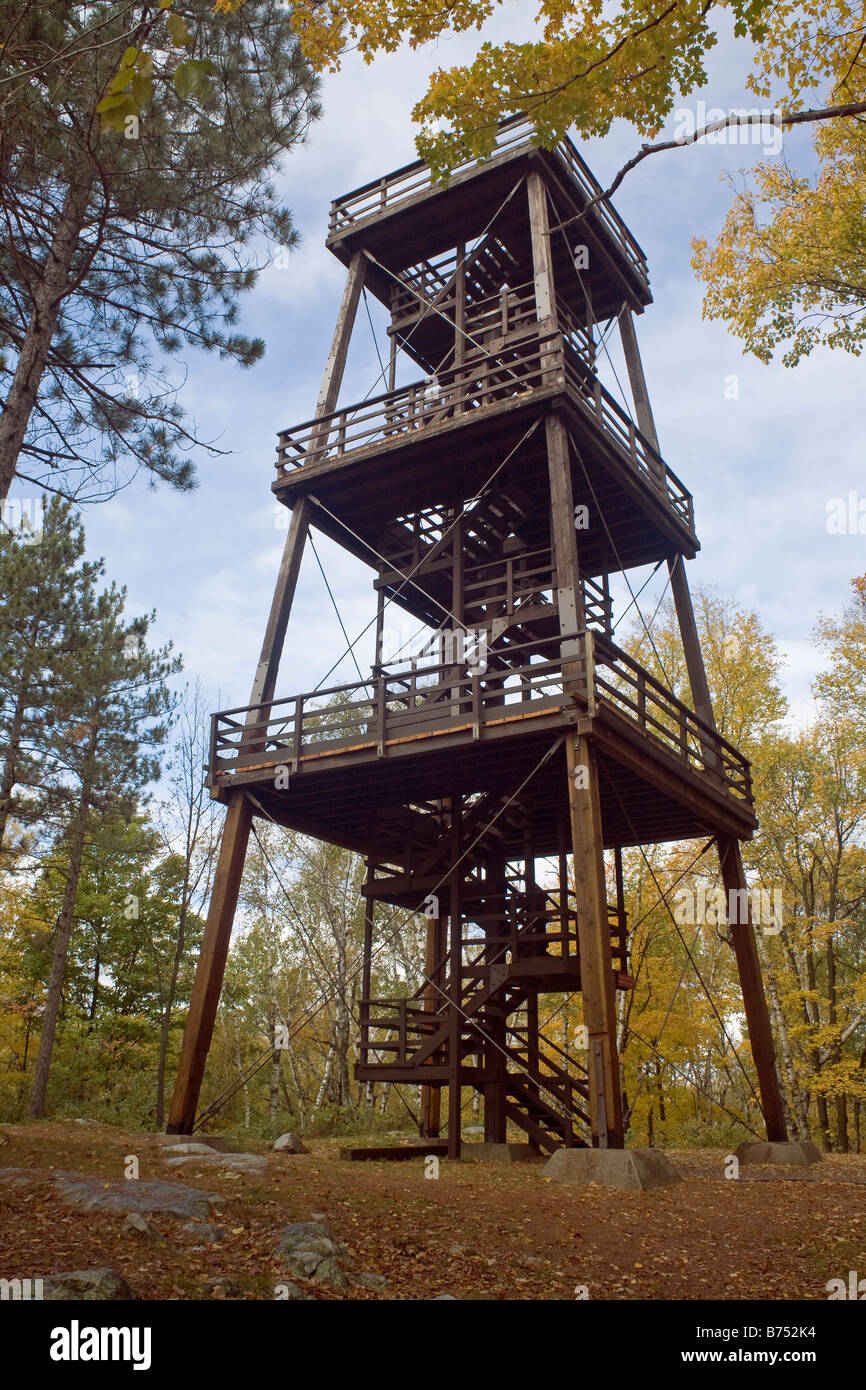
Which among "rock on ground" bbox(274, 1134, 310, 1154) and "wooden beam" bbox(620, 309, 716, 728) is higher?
"wooden beam" bbox(620, 309, 716, 728)

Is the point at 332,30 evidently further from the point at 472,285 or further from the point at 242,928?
the point at 242,928

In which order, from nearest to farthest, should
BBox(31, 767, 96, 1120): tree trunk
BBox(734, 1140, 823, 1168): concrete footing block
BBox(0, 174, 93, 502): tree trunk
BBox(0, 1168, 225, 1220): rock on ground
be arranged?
1. BBox(0, 1168, 225, 1220): rock on ground
2. BBox(0, 174, 93, 502): tree trunk
3. BBox(734, 1140, 823, 1168): concrete footing block
4. BBox(31, 767, 96, 1120): tree trunk

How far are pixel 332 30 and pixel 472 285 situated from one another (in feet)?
41.8

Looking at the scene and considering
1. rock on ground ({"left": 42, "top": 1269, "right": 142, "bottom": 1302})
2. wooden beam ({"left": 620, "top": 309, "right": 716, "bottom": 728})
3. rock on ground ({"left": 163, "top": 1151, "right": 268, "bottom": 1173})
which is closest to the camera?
rock on ground ({"left": 42, "top": 1269, "right": 142, "bottom": 1302})

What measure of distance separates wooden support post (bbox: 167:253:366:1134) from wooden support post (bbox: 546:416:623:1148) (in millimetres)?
5395

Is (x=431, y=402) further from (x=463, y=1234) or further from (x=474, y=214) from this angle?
(x=463, y=1234)

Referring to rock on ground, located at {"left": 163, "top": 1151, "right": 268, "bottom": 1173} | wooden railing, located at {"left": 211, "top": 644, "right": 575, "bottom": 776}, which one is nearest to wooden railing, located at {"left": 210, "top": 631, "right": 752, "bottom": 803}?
wooden railing, located at {"left": 211, "top": 644, "right": 575, "bottom": 776}

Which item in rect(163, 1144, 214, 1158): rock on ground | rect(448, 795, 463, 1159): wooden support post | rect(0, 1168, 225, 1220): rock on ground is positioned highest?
rect(448, 795, 463, 1159): wooden support post

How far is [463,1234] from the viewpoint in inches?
326

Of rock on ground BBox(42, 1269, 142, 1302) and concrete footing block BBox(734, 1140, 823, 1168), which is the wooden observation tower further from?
rock on ground BBox(42, 1269, 142, 1302)

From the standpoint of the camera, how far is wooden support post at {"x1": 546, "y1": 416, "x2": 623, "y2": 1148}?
12.1 metres

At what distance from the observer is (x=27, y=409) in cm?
1145

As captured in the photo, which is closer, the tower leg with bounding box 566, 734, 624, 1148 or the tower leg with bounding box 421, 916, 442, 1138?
the tower leg with bounding box 566, 734, 624, 1148
